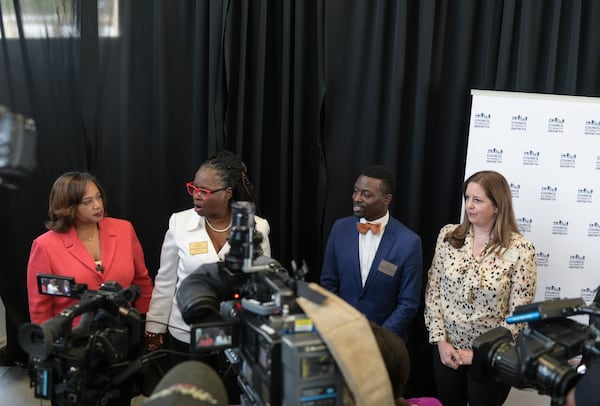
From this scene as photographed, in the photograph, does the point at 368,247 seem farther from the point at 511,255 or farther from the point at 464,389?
the point at 464,389

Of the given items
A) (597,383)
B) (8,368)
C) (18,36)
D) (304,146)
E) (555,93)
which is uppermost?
(18,36)

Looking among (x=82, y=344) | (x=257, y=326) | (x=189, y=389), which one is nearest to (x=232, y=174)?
(x=82, y=344)

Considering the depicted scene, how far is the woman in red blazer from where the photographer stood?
201 cm

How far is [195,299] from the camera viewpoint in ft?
3.57

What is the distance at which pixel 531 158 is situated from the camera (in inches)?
106

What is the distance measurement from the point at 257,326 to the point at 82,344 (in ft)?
2.05

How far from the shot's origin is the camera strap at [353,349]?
92 cm

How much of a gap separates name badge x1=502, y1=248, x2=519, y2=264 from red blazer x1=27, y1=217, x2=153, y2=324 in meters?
1.82

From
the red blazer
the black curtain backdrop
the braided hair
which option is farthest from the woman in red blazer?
the black curtain backdrop

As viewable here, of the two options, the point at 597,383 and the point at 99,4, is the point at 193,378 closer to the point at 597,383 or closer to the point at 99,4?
the point at 597,383

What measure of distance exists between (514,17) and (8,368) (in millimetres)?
4161

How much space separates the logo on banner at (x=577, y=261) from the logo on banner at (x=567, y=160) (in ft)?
1.85

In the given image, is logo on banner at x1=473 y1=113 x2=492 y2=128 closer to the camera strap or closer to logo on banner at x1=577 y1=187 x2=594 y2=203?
logo on banner at x1=577 y1=187 x2=594 y2=203

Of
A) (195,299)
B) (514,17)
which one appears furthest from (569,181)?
(195,299)
